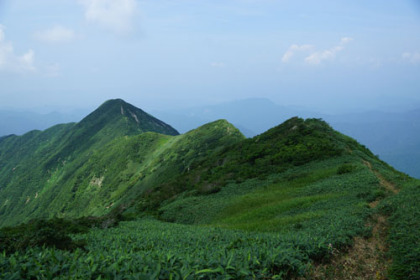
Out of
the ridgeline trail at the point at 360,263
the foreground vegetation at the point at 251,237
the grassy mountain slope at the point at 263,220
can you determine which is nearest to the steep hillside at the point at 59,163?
the grassy mountain slope at the point at 263,220

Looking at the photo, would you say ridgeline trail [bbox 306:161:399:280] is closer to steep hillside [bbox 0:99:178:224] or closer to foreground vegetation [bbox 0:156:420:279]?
foreground vegetation [bbox 0:156:420:279]

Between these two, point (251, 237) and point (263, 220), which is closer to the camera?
point (251, 237)

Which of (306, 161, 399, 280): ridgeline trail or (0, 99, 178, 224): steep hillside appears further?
(0, 99, 178, 224): steep hillside

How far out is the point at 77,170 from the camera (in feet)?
387

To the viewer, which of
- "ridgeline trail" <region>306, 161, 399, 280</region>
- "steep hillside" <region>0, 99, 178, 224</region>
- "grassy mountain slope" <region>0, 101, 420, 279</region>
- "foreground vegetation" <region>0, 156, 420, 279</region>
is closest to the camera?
"foreground vegetation" <region>0, 156, 420, 279</region>

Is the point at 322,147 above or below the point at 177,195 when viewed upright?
above

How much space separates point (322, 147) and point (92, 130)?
15381 cm

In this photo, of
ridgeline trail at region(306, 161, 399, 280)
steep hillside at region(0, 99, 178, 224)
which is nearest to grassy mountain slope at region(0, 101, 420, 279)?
ridgeline trail at region(306, 161, 399, 280)

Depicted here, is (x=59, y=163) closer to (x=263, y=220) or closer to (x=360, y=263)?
(x=263, y=220)

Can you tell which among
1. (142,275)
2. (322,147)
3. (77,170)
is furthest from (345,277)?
(77,170)

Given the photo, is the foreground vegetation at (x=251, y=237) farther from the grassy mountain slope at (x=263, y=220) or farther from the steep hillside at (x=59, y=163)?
the steep hillside at (x=59, y=163)

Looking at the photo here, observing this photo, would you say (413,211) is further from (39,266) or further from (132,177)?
(132,177)

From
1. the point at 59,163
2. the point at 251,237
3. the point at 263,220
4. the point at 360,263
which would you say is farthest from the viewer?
the point at 59,163

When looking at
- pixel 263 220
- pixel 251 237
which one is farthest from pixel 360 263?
pixel 263 220
